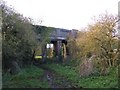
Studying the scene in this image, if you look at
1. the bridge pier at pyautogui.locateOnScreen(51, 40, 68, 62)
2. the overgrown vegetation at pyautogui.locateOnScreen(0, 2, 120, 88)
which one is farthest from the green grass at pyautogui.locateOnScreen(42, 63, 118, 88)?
the bridge pier at pyautogui.locateOnScreen(51, 40, 68, 62)

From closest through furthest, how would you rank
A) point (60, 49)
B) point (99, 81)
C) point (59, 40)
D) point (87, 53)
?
point (99, 81) < point (87, 53) < point (59, 40) < point (60, 49)

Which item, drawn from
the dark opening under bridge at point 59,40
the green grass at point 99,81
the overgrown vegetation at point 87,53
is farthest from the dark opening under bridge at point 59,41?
the green grass at point 99,81

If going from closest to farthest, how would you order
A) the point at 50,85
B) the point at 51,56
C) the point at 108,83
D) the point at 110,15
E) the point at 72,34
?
the point at 108,83
the point at 50,85
the point at 110,15
the point at 72,34
the point at 51,56

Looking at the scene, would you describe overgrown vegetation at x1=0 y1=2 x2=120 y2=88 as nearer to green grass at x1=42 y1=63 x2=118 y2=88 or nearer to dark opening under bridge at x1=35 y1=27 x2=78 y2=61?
green grass at x1=42 y1=63 x2=118 y2=88

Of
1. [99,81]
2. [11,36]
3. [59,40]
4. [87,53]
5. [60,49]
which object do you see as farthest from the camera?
→ [60,49]

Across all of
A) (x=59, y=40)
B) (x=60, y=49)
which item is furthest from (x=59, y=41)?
(x=60, y=49)

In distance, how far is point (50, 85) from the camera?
16.9 meters

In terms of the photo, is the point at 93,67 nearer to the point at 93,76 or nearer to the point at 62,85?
the point at 93,76

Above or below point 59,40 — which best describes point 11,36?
below

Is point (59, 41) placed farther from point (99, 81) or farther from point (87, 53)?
point (99, 81)

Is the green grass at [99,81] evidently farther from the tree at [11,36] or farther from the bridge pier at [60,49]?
the bridge pier at [60,49]

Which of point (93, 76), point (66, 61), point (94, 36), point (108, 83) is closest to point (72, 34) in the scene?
point (66, 61)

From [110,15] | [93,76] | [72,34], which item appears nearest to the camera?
[93,76]

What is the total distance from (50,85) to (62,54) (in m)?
22.8
